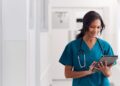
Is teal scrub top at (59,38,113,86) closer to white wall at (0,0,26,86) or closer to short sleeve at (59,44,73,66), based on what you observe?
short sleeve at (59,44,73,66)

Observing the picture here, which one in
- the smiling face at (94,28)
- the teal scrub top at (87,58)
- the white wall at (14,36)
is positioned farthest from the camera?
the white wall at (14,36)

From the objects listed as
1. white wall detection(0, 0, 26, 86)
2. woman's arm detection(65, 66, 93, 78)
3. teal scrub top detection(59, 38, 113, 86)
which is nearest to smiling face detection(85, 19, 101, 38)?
A: teal scrub top detection(59, 38, 113, 86)

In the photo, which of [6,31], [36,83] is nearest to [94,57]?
[6,31]

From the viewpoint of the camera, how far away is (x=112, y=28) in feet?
24.6

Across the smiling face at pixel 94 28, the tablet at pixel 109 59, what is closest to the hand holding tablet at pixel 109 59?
the tablet at pixel 109 59

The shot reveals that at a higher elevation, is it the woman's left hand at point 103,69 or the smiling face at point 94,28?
the smiling face at point 94,28

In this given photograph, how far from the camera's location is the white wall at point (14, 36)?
275 cm

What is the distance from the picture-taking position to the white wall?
9.03 feet

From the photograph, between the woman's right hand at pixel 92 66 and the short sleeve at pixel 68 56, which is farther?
the short sleeve at pixel 68 56

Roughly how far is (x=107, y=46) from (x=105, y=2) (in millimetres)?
5178

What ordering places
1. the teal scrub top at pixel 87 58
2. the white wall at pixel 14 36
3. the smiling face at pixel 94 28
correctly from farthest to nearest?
the white wall at pixel 14 36 → the teal scrub top at pixel 87 58 → the smiling face at pixel 94 28


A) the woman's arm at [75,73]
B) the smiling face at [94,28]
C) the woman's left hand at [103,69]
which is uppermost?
the smiling face at [94,28]

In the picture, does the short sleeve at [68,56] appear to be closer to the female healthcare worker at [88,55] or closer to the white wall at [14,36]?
the female healthcare worker at [88,55]

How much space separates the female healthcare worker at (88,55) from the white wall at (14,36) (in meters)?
0.45
